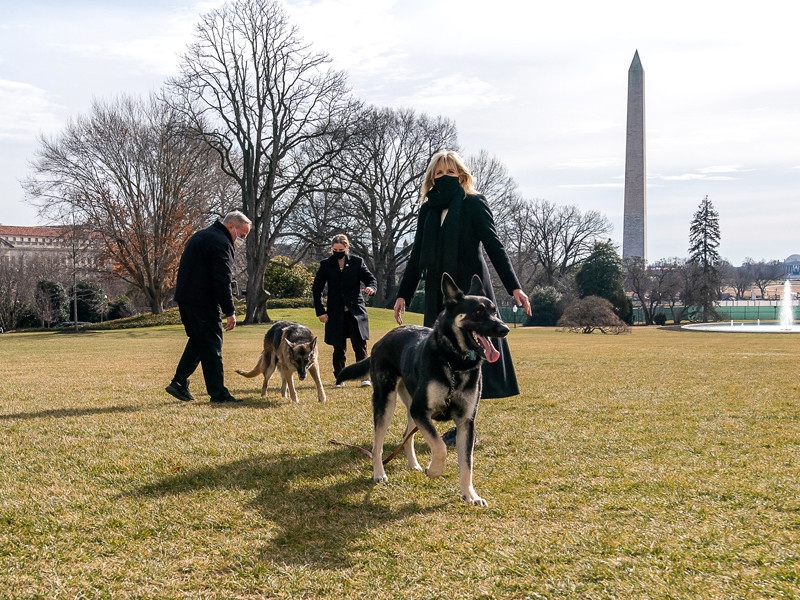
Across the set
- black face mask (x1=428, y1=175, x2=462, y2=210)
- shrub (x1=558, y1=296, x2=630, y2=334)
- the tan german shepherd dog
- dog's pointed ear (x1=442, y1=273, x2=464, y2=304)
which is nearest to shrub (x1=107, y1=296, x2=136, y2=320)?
shrub (x1=558, y1=296, x2=630, y2=334)

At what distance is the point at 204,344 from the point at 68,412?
5.69 ft

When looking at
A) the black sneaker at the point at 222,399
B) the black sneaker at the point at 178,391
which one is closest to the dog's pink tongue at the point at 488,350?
the black sneaker at the point at 222,399

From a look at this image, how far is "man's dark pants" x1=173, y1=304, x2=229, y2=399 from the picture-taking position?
8.62 metres

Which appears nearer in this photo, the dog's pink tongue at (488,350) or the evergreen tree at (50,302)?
the dog's pink tongue at (488,350)

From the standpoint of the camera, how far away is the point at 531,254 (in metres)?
72.7

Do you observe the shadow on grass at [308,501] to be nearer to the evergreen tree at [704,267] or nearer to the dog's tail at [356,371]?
the dog's tail at [356,371]

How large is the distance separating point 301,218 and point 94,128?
1347 cm

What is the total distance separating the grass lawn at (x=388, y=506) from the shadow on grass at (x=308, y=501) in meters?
0.02

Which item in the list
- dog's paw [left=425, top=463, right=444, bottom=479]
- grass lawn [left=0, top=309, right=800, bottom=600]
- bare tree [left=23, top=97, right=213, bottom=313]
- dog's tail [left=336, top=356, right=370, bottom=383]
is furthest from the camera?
bare tree [left=23, top=97, right=213, bottom=313]

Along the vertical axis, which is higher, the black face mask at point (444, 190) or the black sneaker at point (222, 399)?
the black face mask at point (444, 190)

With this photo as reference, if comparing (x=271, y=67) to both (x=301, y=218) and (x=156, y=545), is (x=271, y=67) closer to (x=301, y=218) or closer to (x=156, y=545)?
(x=301, y=218)

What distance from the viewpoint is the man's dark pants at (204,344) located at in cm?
862

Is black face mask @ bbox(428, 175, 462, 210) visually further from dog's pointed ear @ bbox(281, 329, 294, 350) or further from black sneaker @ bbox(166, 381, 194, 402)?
black sneaker @ bbox(166, 381, 194, 402)

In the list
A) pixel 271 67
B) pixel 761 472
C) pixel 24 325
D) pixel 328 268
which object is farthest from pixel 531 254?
pixel 761 472
